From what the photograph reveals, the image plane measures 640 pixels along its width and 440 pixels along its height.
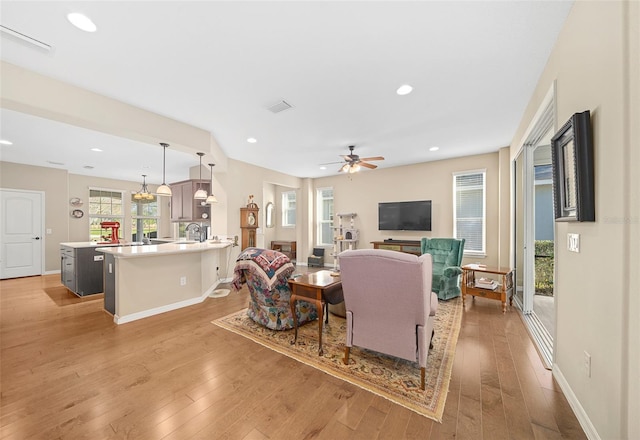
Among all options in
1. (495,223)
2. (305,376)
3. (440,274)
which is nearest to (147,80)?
(305,376)

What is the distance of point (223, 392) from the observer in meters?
Answer: 1.93

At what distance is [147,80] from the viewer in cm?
252

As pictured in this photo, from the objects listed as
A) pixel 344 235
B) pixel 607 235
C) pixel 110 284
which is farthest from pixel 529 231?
pixel 110 284

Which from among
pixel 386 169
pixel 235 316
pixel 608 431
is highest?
pixel 386 169

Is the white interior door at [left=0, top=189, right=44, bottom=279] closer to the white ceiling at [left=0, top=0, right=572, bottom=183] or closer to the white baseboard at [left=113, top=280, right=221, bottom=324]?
the white ceiling at [left=0, top=0, right=572, bottom=183]

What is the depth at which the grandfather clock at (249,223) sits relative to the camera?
18.5 ft

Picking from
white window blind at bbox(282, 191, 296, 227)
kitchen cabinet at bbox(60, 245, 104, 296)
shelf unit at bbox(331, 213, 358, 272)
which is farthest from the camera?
white window blind at bbox(282, 191, 296, 227)

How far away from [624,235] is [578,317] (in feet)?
2.68

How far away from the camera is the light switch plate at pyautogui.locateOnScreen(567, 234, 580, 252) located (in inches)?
66.9

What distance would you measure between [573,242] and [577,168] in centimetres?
57

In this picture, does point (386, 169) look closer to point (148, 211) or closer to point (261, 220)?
point (261, 220)

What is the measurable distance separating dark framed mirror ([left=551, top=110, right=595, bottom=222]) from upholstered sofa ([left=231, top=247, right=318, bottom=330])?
8.03 ft

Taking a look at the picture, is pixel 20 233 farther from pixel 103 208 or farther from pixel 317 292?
pixel 317 292

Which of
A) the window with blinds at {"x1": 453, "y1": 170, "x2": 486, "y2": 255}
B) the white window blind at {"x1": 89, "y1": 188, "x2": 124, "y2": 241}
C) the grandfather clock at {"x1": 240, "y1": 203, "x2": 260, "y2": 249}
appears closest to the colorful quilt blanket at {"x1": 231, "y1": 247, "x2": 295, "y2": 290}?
the grandfather clock at {"x1": 240, "y1": 203, "x2": 260, "y2": 249}
